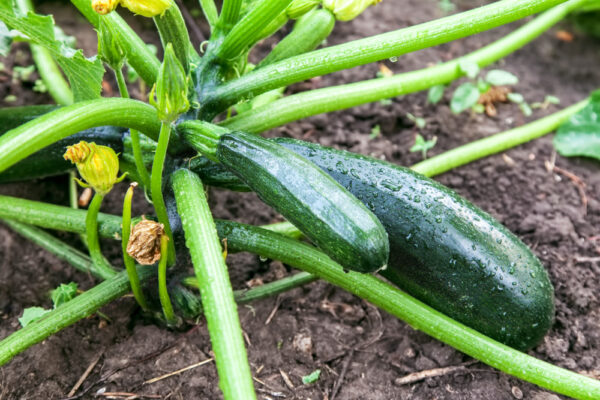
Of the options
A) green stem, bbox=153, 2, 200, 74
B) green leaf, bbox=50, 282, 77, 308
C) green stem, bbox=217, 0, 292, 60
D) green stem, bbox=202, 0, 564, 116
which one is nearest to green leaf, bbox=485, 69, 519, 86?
green stem, bbox=202, 0, 564, 116

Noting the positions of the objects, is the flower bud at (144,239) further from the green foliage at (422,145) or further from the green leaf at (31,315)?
the green foliage at (422,145)

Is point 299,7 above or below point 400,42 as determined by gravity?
above

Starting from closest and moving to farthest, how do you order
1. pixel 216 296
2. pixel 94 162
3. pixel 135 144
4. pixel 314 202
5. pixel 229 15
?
pixel 216 296 < pixel 314 202 < pixel 94 162 < pixel 135 144 < pixel 229 15

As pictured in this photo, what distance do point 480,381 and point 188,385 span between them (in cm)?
96

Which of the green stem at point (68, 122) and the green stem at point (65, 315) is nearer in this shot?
the green stem at point (68, 122)

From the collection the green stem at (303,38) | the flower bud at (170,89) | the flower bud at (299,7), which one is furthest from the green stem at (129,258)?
the flower bud at (299,7)

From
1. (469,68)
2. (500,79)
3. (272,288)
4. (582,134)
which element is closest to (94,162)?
(272,288)

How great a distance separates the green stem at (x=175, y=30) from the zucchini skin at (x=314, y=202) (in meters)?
0.44

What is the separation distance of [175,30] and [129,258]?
28.8 inches

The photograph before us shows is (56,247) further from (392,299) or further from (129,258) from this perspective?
(392,299)

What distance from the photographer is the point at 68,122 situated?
152 centimetres

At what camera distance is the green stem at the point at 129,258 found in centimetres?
167

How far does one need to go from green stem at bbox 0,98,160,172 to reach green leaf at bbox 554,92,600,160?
211 cm

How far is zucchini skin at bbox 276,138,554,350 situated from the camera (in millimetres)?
1906
